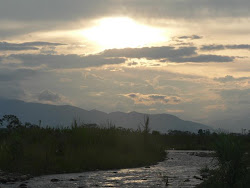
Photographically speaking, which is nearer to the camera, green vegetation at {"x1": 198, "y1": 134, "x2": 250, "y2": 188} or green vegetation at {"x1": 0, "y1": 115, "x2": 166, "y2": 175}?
green vegetation at {"x1": 198, "y1": 134, "x2": 250, "y2": 188}

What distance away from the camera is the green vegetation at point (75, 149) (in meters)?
28.4

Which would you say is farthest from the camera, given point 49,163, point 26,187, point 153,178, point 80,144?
point 80,144

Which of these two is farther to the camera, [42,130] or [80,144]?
[42,130]

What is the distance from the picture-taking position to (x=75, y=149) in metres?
32.6

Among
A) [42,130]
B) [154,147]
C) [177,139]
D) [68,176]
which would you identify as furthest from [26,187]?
[177,139]

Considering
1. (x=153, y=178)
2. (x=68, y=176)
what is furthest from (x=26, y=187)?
(x=153, y=178)

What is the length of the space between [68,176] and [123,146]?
11.0m

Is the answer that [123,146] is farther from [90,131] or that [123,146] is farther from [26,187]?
[26,187]

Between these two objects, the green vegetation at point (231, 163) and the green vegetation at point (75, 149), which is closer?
the green vegetation at point (231, 163)

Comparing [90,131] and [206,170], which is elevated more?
[90,131]

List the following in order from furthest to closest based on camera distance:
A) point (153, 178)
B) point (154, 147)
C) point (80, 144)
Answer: point (154, 147) < point (80, 144) < point (153, 178)

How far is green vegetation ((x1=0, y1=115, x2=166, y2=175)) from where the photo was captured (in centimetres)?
2836

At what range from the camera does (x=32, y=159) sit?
29.6 m

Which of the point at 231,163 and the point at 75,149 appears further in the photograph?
the point at 75,149
